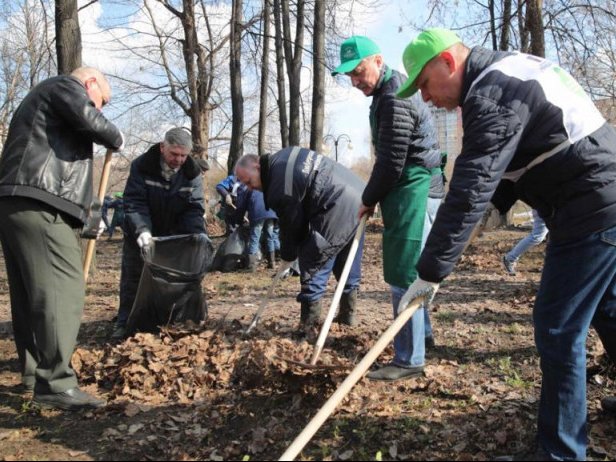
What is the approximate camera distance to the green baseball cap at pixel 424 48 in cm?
241

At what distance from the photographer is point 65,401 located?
3.35 m

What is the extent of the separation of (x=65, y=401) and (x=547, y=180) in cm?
293

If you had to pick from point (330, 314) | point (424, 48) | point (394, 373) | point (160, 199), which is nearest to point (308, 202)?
point (330, 314)

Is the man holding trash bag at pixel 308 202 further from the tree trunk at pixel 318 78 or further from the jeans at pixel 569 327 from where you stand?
the tree trunk at pixel 318 78

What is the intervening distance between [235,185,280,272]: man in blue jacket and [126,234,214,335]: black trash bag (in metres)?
4.40

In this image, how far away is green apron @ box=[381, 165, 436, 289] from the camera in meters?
3.59

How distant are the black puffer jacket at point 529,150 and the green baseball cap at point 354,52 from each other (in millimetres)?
1221

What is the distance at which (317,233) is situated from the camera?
4387mm

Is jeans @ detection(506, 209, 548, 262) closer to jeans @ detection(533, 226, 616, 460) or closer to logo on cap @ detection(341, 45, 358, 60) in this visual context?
logo on cap @ detection(341, 45, 358, 60)

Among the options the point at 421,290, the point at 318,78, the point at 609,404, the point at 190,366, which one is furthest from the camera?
the point at 318,78

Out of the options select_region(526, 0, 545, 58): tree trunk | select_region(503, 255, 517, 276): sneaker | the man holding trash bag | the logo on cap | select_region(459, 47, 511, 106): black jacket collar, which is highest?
select_region(526, 0, 545, 58): tree trunk

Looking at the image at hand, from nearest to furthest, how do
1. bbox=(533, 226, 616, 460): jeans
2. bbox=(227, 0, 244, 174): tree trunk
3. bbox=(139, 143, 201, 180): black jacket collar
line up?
bbox=(533, 226, 616, 460): jeans
bbox=(139, 143, 201, 180): black jacket collar
bbox=(227, 0, 244, 174): tree trunk

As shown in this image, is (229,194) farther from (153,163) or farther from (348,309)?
(348,309)

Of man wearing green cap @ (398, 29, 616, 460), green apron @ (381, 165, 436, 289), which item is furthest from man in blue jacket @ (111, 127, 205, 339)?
man wearing green cap @ (398, 29, 616, 460)
